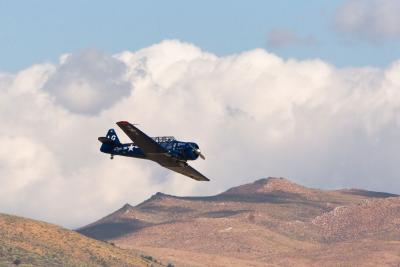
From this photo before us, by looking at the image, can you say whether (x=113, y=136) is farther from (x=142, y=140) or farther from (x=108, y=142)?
(x=142, y=140)

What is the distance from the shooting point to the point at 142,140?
11300 centimetres

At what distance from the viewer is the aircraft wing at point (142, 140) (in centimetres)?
11025

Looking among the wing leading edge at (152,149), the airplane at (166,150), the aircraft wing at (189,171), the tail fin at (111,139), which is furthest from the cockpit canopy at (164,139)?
the tail fin at (111,139)

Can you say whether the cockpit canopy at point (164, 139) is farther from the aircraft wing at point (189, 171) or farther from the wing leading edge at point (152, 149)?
the aircraft wing at point (189, 171)

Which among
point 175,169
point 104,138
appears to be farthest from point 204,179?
point 104,138

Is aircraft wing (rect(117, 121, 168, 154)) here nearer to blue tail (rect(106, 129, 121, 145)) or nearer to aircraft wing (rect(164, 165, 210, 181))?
aircraft wing (rect(164, 165, 210, 181))

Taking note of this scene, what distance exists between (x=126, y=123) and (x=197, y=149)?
31.4 ft

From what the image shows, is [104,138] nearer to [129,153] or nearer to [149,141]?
[129,153]

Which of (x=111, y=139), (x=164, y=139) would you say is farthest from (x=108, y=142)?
(x=164, y=139)

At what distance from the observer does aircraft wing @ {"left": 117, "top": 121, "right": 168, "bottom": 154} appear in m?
110

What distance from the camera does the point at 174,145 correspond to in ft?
378

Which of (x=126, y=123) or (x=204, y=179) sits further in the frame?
(x=204, y=179)

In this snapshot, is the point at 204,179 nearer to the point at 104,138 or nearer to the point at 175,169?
the point at 175,169

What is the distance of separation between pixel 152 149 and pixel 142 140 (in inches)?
72.9
